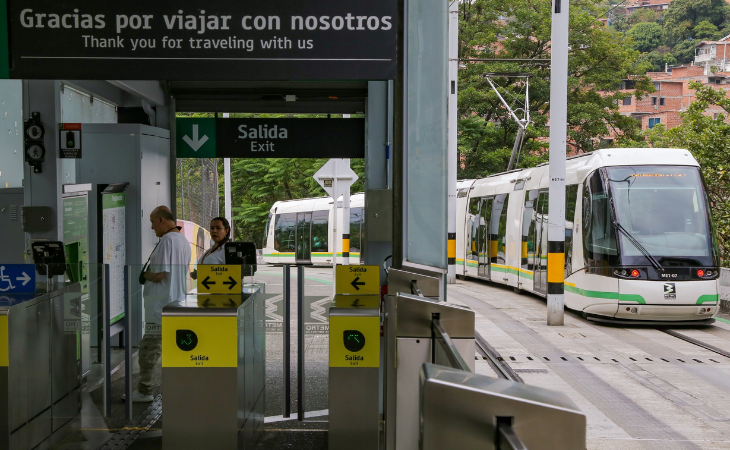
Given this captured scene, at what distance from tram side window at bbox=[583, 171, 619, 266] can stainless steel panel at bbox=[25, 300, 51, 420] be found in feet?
34.6

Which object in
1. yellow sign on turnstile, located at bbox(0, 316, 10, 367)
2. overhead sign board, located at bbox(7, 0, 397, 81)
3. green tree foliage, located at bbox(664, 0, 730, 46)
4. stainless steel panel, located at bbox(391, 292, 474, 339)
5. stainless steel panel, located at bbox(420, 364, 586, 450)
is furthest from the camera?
green tree foliage, located at bbox(664, 0, 730, 46)

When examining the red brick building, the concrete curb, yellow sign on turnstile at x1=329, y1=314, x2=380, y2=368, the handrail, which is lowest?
the concrete curb

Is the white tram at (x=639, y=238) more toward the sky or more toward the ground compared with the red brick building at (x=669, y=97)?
more toward the ground

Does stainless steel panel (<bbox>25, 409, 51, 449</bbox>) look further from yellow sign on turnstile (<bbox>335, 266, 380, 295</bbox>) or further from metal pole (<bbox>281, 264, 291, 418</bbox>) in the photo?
yellow sign on turnstile (<bbox>335, 266, 380, 295</bbox>)

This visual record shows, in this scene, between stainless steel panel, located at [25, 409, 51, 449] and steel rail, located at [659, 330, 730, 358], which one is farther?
steel rail, located at [659, 330, 730, 358]

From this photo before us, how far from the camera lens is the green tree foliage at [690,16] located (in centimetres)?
10738

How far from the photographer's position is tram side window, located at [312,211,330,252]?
29250mm

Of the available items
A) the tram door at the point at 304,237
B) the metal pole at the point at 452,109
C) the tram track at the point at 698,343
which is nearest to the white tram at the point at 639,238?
the tram track at the point at 698,343

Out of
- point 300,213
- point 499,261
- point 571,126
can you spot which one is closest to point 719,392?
point 499,261

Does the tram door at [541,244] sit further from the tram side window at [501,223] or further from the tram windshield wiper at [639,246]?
the tram windshield wiper at [639,246]

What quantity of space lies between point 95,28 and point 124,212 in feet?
15.0

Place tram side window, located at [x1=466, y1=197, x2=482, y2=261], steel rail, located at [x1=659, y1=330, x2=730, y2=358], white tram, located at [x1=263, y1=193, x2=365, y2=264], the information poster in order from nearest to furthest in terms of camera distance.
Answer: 1. the information poster
2. steel rail, located at [x1=659, y1=330, x2=730, y2=358]
3. tram side window, located at [x1=466, y1=197, x2=482, y2=261]
4. white tram, located at [x1=263, y1=193, x2=365, y2=264]

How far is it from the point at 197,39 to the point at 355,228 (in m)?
24.4

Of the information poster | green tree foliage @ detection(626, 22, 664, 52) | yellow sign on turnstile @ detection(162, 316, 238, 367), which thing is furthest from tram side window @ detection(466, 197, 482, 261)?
green tree foliage @ detection(626, 22, 664, 52)
